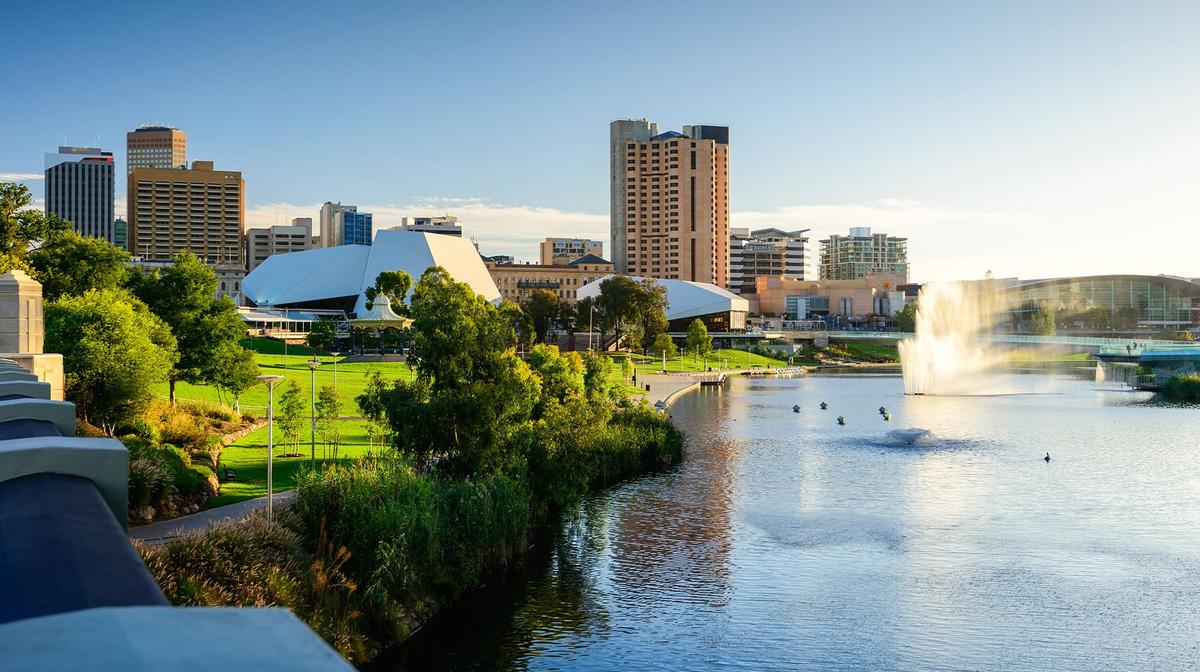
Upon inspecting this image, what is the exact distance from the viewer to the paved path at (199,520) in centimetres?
1980

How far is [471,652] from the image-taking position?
19.2 metres

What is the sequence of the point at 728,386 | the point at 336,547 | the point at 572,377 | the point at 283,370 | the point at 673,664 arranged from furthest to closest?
the point at 728,386, the point at 283,370, the point at 572,377, the point at 336,547, the point at 673,664

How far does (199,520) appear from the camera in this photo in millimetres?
21828

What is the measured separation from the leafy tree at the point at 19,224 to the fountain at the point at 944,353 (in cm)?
5839

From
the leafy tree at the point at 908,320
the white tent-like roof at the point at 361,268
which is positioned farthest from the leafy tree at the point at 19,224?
the leafy tree at the point at 908,320

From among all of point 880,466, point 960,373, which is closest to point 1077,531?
point 880,466

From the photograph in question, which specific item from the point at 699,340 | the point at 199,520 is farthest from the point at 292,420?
the point at 699,340

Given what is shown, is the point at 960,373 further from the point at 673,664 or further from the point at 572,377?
the point at 673,664

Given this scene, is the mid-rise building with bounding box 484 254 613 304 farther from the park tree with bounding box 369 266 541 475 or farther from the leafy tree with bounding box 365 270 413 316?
the park tree with bounding box 369 266 541 475

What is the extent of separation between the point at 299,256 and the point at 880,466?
131707 mm

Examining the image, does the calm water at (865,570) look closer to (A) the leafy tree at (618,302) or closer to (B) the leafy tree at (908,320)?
(A) the leafy tree at (618,302)

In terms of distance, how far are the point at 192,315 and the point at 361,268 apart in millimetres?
110507

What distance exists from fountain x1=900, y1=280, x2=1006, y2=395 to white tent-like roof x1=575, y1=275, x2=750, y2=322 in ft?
124

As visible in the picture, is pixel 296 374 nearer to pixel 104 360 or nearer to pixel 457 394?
pixel 104 360
